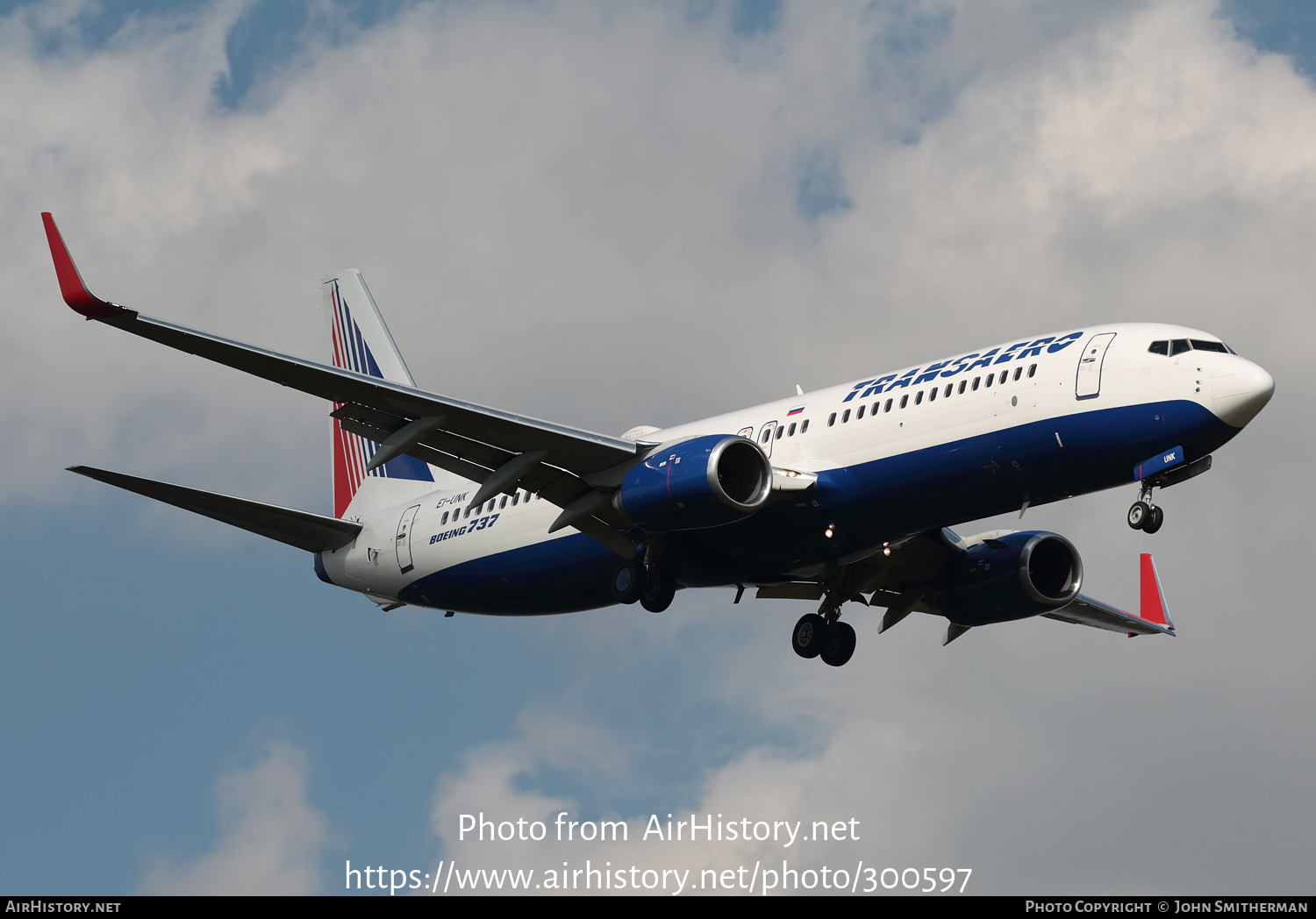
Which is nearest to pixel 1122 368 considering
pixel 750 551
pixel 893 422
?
pixel 893 422

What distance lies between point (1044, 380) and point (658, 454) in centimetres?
801

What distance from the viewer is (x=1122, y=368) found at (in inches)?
1248

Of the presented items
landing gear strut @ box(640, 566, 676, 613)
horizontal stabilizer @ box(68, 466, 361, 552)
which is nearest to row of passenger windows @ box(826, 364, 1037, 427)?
landing gear strut @ box(640, 566, 676, 613)

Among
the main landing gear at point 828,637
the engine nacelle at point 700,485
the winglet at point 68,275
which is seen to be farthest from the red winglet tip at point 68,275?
the main landing gear at point 828,637

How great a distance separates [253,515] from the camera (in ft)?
130

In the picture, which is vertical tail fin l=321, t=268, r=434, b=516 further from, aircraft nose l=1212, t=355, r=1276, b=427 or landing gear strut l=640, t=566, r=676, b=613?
aircraft nose l=1212, t=355, r=1276, b=427

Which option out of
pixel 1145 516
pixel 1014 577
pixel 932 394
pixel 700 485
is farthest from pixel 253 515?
pixel 1145 516

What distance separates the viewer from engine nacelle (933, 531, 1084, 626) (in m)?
39.2

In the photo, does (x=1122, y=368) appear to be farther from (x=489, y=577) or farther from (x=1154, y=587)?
(x=489, y=577)

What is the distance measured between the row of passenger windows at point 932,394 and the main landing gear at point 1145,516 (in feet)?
10.8

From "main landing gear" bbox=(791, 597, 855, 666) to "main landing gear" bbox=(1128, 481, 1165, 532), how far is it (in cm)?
1044

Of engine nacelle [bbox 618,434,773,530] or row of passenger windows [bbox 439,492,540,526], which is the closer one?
engine nacelle [bbox 618,434,773,530]

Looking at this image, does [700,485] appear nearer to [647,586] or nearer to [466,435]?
[647,586]

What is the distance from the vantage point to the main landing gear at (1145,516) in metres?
31.2
